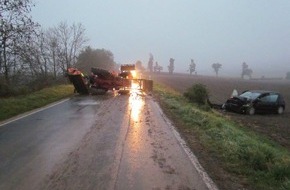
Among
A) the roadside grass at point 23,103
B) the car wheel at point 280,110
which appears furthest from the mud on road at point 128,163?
the car wheel at point 280,110

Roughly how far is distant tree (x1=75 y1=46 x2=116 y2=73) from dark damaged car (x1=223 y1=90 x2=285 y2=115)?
117 feet

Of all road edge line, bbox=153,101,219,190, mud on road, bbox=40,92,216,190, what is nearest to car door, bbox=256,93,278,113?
road edge line, bbox=153,101,219,190

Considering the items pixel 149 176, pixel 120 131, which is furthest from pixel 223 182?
pixel 120 131

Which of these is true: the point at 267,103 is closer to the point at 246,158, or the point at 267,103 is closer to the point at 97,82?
the point at 97,82

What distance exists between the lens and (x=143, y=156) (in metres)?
10.4

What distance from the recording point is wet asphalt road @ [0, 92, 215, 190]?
26.6 feet

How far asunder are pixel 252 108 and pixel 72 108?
37.5 feet

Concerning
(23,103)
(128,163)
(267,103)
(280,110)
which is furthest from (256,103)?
(128,163)

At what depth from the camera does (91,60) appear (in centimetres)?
7481

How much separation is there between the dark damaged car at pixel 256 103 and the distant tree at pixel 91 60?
3575cm

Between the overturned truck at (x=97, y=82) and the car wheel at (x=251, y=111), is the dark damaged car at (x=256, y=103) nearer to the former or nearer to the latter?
the car wheel at (x=251, y=111)

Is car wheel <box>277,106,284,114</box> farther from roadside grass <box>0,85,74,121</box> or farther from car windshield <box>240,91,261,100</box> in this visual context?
roadside grass <box>0,85,74,121</box>

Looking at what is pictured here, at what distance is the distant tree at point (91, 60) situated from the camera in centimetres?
6669

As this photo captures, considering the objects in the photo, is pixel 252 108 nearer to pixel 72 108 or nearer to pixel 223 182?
pixel 72 108
